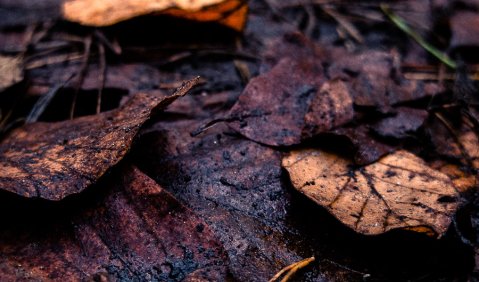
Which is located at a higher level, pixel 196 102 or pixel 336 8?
pixel 336 8

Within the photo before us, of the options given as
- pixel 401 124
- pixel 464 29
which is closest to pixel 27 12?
pixel 401 124

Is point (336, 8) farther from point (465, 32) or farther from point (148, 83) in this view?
point (148, 83)

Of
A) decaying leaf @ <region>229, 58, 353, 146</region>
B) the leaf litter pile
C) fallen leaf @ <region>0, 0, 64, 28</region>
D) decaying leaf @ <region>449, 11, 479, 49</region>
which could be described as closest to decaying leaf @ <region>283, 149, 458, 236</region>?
the leaf litter pile

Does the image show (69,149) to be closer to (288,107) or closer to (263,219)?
(263,219)

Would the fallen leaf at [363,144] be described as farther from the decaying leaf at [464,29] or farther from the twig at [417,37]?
the decaying leaf at [464,29]

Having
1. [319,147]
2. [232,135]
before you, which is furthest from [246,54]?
[319,147]

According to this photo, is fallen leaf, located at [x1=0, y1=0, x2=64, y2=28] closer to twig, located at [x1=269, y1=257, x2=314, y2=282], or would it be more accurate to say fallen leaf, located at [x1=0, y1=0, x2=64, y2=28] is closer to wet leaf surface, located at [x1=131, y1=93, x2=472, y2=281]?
wet leaf surface, located at [x1=131, y1=93, x2=472, y2=281]

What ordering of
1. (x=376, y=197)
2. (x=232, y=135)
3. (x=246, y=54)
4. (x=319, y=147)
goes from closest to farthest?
(x=376, y=197), (x=319, y=147), (x=232, y=135), (x=246, y=54)

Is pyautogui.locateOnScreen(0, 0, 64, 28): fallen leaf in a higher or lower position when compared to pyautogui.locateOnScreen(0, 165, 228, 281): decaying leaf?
higher
